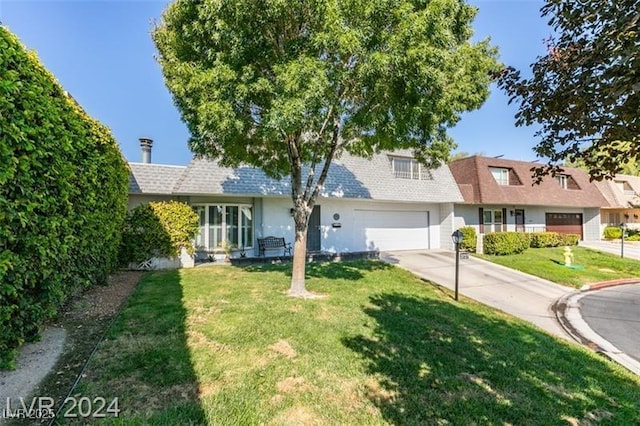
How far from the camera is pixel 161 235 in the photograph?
11.0 m

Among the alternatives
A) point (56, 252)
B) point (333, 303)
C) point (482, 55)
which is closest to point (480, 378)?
point (333, 303)

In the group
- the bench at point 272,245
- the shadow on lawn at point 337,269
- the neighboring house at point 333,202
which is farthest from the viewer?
the bench at point 272,245

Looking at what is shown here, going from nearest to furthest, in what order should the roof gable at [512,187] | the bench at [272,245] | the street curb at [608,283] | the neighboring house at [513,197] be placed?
the street curb at [608,283], the bench at [272,245], the roof gable at [512,187], the neighboring house at [513,197]

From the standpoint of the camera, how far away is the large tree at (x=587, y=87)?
6.24 feet

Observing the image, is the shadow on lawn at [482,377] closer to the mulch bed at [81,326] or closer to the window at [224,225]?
the mulch bed at [81,326]

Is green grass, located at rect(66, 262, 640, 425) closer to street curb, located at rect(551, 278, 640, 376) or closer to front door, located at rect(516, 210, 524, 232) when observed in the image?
street curb, located at rect(551, 278, 640, 376)

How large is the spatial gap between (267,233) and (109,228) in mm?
7553

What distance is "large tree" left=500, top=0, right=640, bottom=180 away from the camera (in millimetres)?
1902

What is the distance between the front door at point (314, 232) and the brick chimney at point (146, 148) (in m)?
8.38

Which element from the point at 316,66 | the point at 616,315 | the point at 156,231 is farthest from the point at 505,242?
the point at 156,231

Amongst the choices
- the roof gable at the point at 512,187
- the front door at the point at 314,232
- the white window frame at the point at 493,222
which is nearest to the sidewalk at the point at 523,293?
the front door at the point at 314,232

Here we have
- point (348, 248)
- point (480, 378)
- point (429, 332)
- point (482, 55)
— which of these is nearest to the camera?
point (480, 378)

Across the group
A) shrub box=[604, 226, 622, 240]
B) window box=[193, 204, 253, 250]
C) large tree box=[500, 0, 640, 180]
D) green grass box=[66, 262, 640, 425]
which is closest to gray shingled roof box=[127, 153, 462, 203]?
window box=[193, 204, 253, 250]

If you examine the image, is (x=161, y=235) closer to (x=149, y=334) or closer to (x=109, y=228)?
(x=109, y=228)
